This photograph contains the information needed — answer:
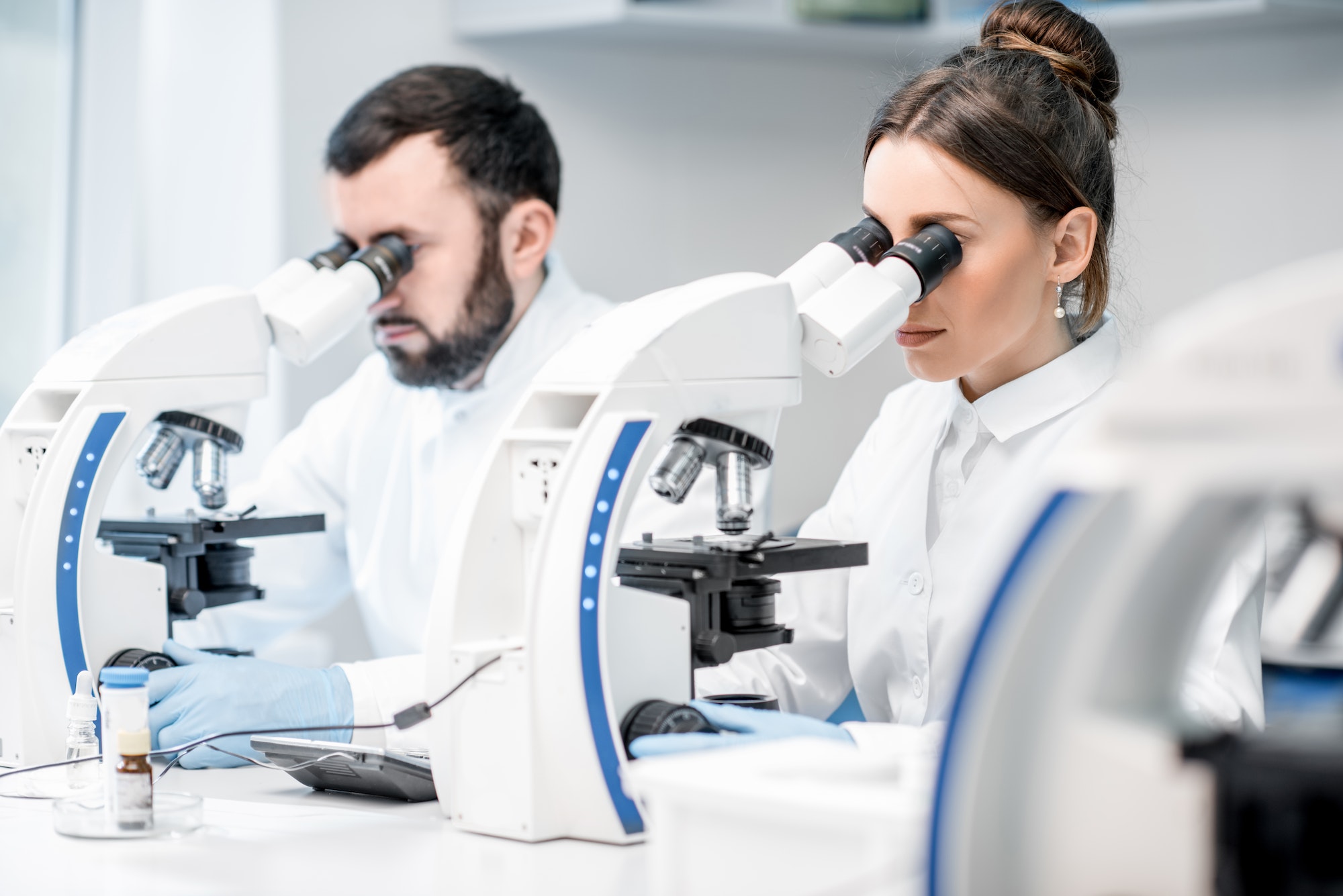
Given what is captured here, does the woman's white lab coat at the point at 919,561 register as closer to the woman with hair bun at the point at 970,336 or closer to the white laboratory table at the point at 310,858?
the woman with hair bun at the point at 970,336

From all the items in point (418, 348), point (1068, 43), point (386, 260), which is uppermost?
point (1068, 43)

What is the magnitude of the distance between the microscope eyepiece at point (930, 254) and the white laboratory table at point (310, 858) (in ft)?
2.33

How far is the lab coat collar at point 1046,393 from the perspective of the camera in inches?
68.5

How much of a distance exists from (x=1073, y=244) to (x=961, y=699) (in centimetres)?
108

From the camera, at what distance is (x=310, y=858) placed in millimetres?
1234

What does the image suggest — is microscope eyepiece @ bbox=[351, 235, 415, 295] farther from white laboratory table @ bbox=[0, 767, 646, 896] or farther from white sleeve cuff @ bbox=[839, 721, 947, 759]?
white sleeve cuff @ bbox=[839, 721, 947, 759]

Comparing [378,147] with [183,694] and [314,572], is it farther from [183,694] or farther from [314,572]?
[183,694]

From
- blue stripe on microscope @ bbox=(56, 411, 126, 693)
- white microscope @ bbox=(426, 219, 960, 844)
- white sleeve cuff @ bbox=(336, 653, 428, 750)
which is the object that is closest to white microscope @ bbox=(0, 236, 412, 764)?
blue stripe on microscope @ bbox=(56, 411, 126, 693)

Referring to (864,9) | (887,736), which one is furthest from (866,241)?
(864,9)

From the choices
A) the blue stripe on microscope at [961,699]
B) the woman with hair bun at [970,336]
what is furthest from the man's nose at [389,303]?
the blue stripe on microscope at [961,699]

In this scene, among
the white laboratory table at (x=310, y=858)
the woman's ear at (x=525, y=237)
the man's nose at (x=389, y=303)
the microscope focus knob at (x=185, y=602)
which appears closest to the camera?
the white laboratory table at (x=310, y=858)

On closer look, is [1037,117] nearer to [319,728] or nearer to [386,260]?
[386,260]

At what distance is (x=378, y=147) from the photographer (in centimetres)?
242

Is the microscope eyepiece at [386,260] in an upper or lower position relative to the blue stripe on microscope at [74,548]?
upper
